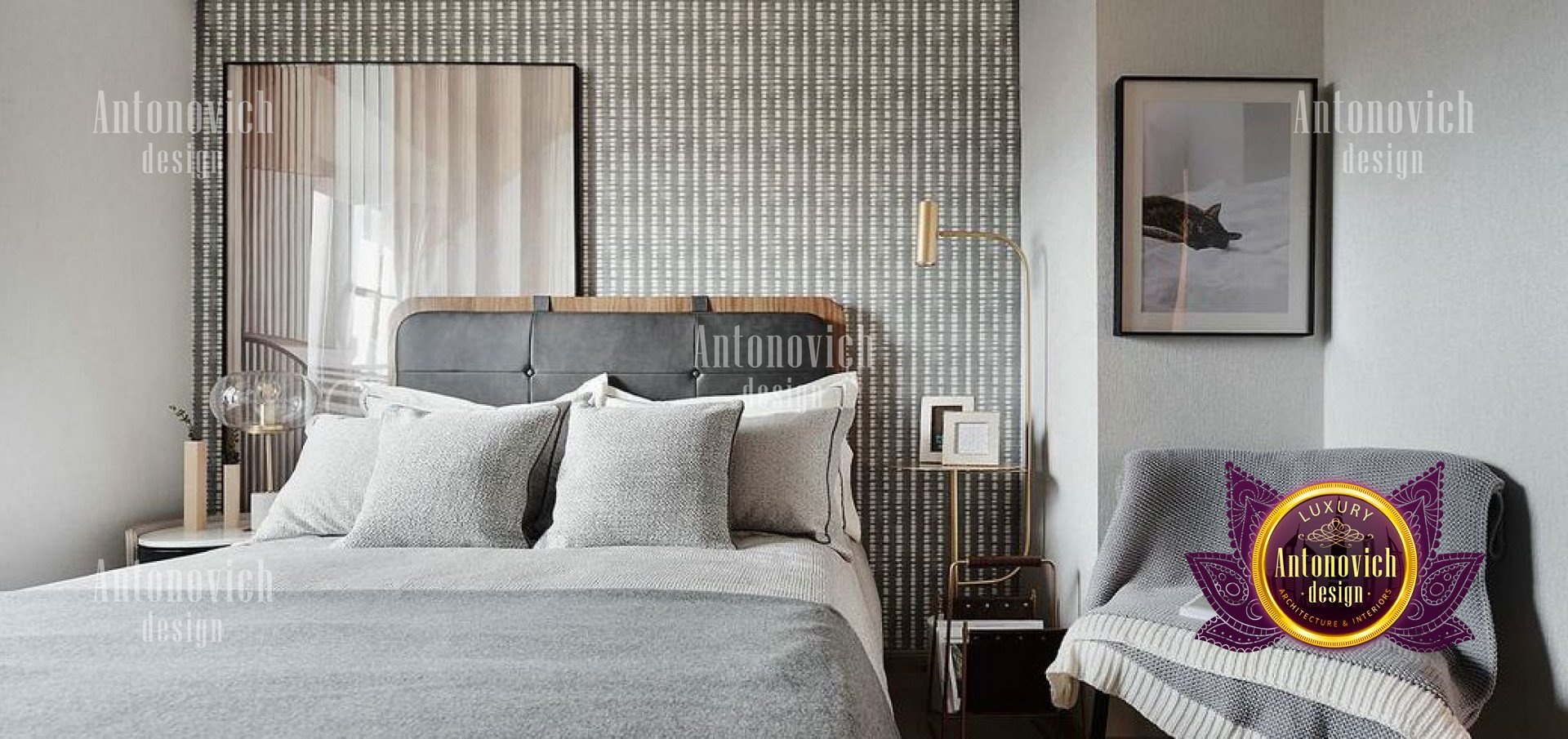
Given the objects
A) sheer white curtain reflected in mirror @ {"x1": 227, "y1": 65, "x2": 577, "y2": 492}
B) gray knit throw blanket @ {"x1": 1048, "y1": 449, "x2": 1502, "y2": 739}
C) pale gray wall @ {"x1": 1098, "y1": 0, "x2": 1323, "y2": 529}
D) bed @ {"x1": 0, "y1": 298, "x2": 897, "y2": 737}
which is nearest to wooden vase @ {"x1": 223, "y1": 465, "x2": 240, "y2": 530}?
sheer white curtain reflected in mirror @ {"x1": 227, "y1": 65, "x2": 577, "y2": 492}

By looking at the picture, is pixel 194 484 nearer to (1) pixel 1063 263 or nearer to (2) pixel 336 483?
(2) pixel 336 483

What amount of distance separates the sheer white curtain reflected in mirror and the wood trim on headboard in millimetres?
46

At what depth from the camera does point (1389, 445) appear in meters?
2.32

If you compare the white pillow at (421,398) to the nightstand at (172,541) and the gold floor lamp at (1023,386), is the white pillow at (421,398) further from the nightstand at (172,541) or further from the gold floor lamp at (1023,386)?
the gold floor lamp at (1023,386)

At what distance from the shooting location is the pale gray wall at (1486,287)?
185cm

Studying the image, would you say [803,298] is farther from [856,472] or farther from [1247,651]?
[1247,651]

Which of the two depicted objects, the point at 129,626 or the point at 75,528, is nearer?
the point at 129,626

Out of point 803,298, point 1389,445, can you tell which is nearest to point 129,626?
point 803,298

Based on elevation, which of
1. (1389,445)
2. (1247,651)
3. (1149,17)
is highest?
(1149,17)

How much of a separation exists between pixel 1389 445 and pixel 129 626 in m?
2.59

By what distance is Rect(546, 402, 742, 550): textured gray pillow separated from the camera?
7.68 ft

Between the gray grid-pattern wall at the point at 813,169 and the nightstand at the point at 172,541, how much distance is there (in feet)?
1.87

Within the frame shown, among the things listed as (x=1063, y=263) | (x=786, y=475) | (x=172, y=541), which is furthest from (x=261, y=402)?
(x=1063, y=263)

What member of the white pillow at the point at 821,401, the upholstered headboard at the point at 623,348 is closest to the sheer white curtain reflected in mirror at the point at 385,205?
the upholstered headboard at the point at 623,348
